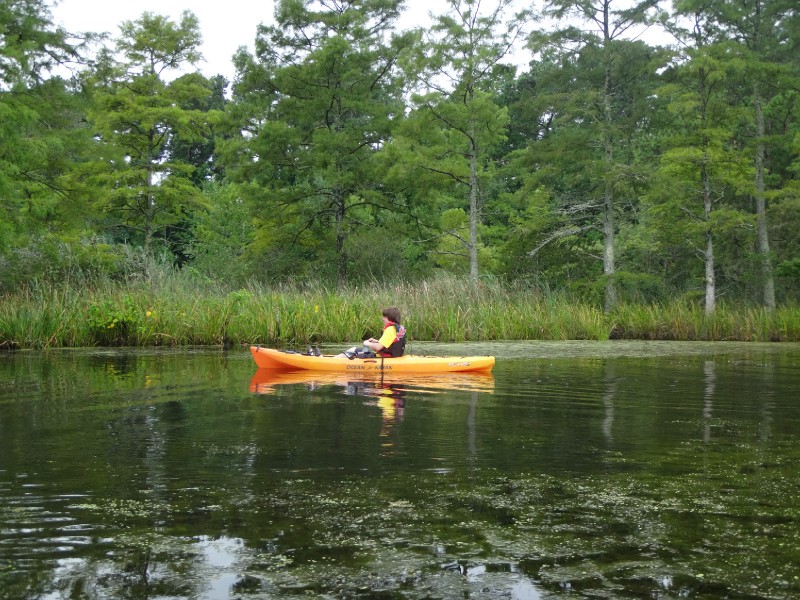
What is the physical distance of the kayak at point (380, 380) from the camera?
9961 millimetres

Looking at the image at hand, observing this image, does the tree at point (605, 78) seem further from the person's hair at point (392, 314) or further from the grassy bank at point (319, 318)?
the person's hair at point (392, 314)

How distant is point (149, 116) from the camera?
89.0 ft

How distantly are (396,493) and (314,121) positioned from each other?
80.5 feet

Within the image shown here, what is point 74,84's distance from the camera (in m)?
21.0

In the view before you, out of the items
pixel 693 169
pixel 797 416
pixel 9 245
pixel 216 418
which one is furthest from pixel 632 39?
pixel 216 418

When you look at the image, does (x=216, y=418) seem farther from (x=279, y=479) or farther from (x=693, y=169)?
(x=693, y=169)

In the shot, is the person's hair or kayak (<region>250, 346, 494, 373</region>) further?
the person's hair

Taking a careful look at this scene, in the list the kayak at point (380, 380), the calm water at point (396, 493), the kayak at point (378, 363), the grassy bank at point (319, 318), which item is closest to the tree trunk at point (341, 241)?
the grassy bank at point (319, 318)

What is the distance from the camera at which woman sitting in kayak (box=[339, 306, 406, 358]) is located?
37.4 feet

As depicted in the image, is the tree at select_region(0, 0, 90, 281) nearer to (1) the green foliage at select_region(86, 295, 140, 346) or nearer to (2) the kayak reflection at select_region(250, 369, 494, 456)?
(1) the green foliage at select_region(86, 295, 140, 346)

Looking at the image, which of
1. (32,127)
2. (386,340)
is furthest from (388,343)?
(32,127)

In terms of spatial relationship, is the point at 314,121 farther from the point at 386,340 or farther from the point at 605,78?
the point at 386,340

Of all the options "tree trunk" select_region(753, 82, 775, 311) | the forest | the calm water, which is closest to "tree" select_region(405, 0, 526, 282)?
the forest

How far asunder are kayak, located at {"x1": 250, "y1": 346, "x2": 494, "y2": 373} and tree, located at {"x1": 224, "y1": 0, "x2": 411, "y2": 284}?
15.6m
